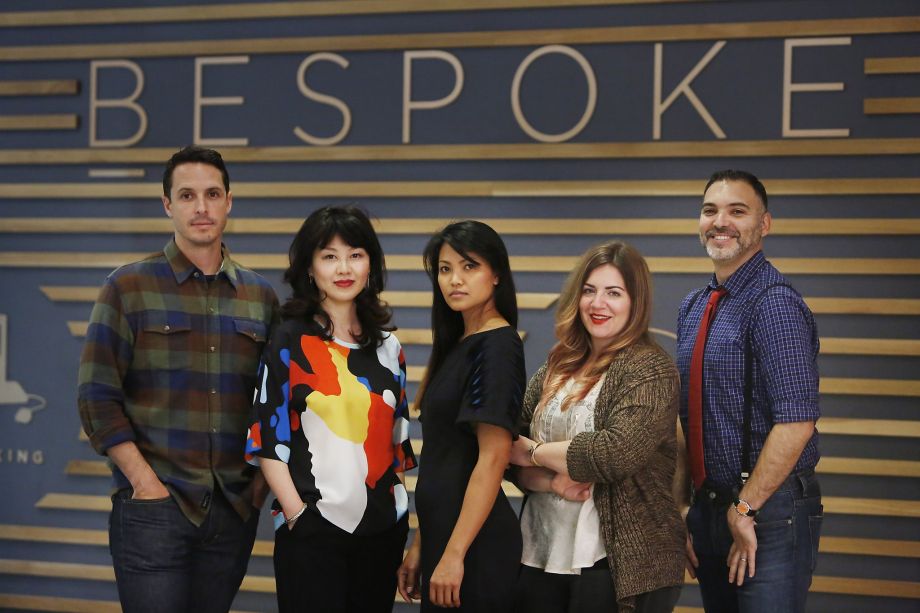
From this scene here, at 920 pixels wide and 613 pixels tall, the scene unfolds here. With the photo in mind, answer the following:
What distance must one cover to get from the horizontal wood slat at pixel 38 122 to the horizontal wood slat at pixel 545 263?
63 cm

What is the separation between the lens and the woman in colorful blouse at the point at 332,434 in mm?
2422

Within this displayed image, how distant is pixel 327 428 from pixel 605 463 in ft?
2.46

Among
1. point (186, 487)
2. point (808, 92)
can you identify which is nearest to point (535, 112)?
point (808, 92)

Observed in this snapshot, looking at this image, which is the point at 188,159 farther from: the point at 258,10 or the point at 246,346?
the point at 258,10

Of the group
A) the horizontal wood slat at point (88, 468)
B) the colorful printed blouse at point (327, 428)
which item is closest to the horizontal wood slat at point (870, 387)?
the colorful printed blouse at point (327, 428)

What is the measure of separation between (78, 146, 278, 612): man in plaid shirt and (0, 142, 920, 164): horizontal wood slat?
1478 millimetres

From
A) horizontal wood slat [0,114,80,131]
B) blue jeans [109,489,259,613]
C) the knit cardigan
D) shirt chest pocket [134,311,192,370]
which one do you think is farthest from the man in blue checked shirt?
horizontal wood slat [0,114,80,131]

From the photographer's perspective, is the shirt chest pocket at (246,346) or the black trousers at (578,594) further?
the shirt chest pocket at (246,346)

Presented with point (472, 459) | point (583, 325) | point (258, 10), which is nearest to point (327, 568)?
point (472, 459)

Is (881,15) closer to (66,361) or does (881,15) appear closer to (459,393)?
(459,393)

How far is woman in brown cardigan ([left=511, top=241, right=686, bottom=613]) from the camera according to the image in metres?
2.32

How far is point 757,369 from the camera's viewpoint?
2.66 metres

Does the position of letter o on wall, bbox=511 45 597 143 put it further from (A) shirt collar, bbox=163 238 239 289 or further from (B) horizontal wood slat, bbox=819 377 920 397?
(A) shirt collar, bbox=163 238 239 289

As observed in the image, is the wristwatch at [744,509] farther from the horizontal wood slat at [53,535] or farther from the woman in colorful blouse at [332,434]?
the horizontal wood slat at [53,535]
